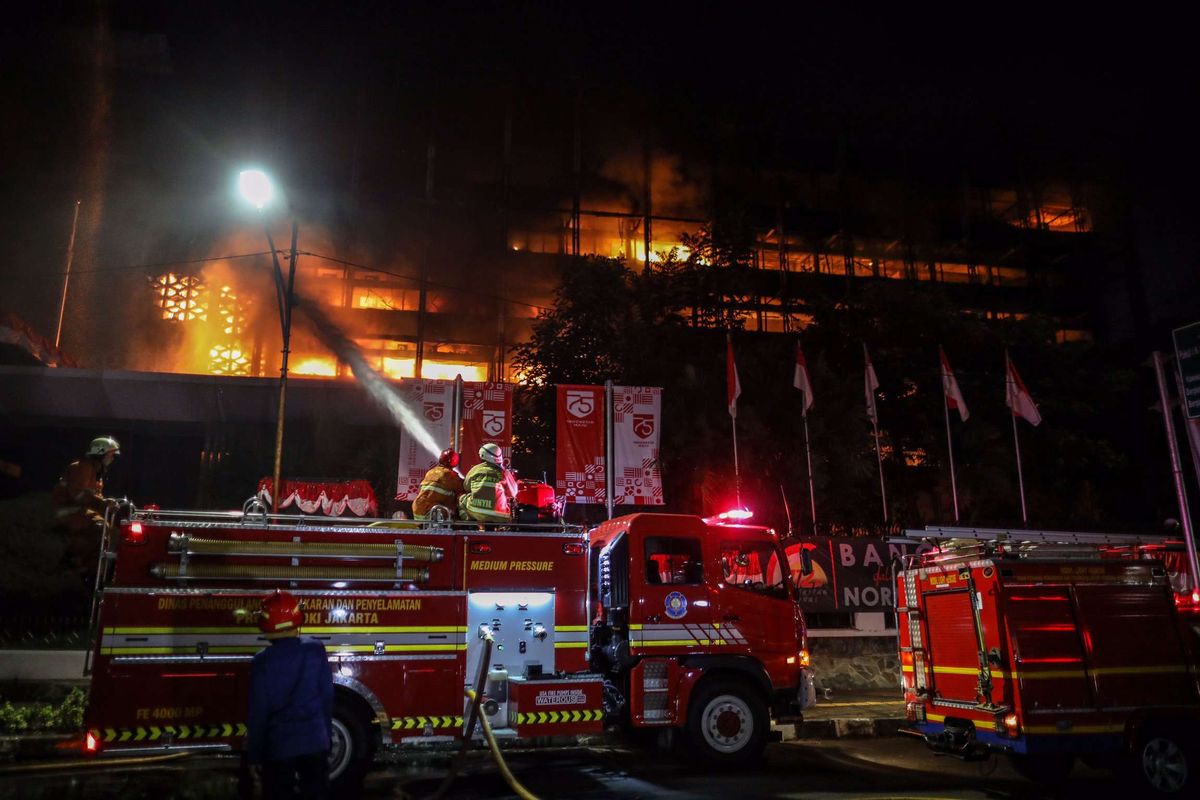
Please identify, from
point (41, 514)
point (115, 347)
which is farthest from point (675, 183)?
point (41, 514)

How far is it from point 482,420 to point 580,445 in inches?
86.0

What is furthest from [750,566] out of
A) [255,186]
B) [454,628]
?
[255,186]

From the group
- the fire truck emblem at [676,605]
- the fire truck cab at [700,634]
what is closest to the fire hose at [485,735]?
the fire truck cab at [700,634]

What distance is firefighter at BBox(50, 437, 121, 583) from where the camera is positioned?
26.7 ft

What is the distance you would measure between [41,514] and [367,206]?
2461 centimetres

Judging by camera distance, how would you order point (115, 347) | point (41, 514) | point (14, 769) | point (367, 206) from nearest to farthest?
1. point (14, 769)
2. point (41, 514)
3. point (115, 347)
4. point (367, 206)

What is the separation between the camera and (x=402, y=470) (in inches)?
673

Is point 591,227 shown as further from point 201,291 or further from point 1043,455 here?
point 1043,455

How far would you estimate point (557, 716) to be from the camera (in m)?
8.13

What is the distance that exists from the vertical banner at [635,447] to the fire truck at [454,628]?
6457 mm

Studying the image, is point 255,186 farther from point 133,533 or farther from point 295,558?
point 295,558

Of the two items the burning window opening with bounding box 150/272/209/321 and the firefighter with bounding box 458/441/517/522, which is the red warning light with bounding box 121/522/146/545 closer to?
the firefighter with bounding box 458/441/517/522

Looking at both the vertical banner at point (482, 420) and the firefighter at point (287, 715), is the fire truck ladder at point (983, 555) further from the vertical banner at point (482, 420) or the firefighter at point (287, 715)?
the vertical banner at point (482, 420)

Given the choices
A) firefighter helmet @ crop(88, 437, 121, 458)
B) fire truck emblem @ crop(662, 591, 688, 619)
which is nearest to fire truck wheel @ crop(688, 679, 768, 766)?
fire truck emblem @ crop(662, 591, 688, 619)
